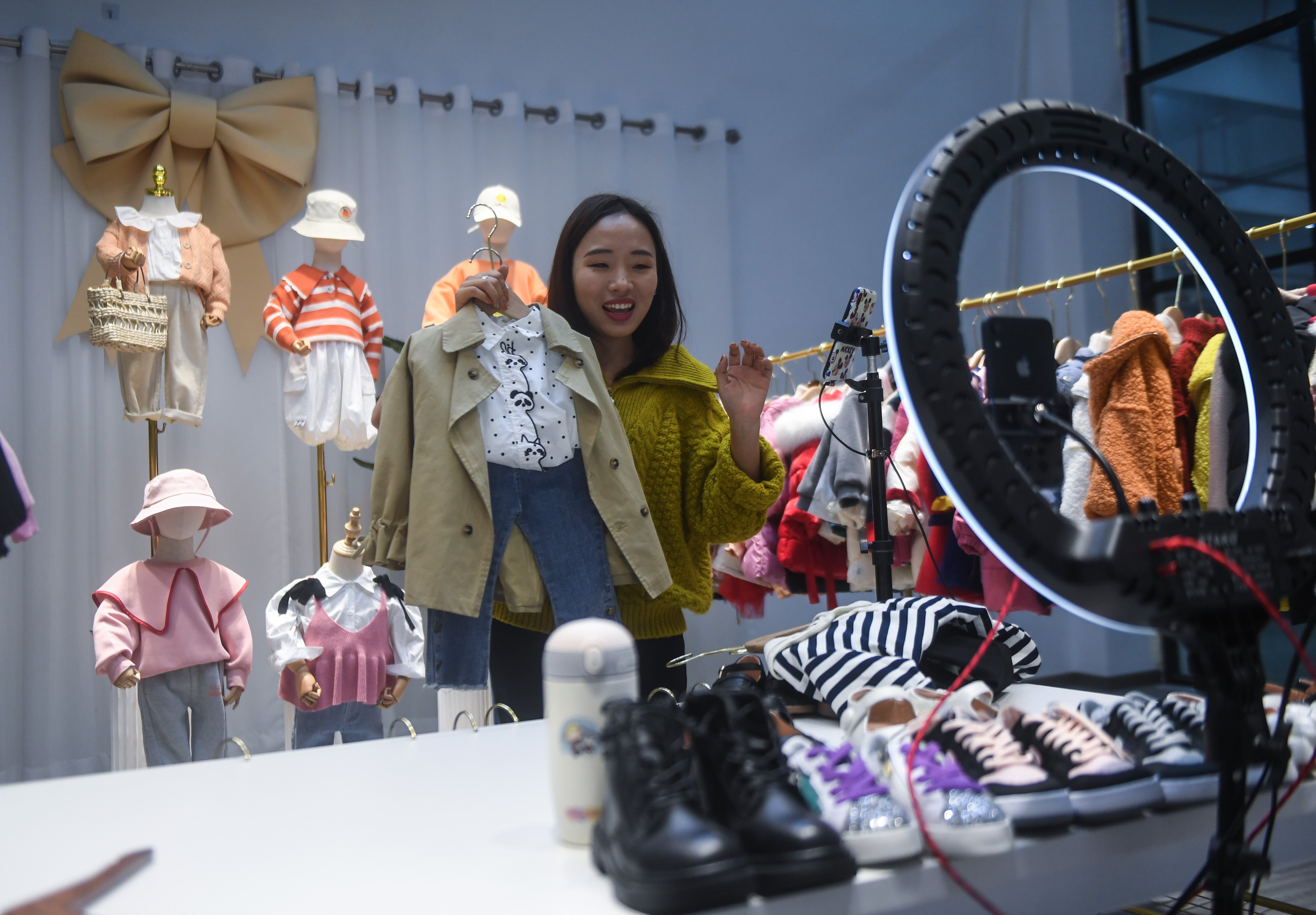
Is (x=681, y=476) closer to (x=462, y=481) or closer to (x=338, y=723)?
(x=462, y=481)

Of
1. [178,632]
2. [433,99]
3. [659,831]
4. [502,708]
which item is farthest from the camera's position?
[433,99]

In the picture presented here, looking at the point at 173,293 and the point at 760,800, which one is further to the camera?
the point at 173,293

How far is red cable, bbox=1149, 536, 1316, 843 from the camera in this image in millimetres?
703

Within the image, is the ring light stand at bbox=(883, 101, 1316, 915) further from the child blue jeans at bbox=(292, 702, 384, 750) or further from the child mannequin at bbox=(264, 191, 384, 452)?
the child mannequin at bbox=(264, 191, 384, 452)

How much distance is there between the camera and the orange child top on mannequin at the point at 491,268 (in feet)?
10.5

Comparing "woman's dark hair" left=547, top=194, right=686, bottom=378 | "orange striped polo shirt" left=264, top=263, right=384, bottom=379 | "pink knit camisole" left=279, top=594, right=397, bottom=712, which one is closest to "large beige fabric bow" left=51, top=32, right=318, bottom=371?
"orange striped polo shirt" left=264, top=263, right=384, bottom=379

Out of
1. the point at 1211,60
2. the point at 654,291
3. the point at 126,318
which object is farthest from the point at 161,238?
the point at 1211,60

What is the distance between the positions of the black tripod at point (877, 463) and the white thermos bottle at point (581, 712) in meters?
1.47

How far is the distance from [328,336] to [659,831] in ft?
9.42

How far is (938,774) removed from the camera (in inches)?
27.5


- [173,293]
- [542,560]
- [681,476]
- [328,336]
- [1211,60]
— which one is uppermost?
[1211,60]

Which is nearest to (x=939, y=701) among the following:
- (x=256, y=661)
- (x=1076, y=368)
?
(x=1076, y=368)

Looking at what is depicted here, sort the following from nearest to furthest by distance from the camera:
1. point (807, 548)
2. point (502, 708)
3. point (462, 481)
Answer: point (502, 708) → point (462, 481) → point (807, 548)

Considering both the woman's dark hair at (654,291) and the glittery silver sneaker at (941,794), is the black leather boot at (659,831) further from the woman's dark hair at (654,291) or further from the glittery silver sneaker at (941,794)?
the woman's dark hair at (654,291)
